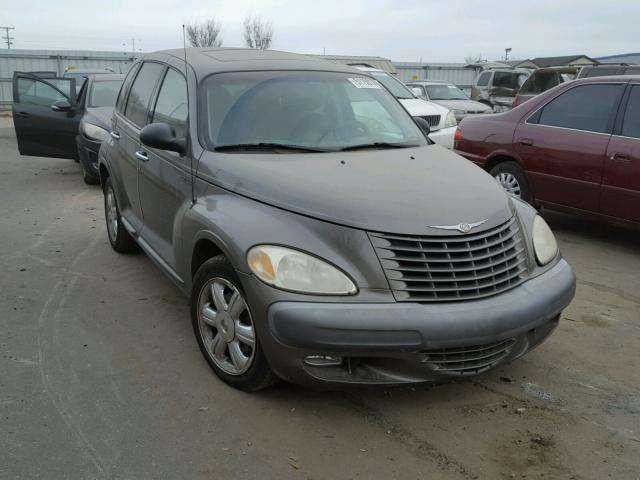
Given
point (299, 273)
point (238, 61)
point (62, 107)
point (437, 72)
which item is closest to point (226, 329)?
point (299, 273)

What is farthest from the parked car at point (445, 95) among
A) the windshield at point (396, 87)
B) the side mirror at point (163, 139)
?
the side mirror at point (163, 139)

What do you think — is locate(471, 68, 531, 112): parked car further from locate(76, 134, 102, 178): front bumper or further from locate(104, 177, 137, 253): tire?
locate(104, 177, 137, 253): tire

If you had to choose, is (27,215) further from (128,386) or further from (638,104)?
(638,104)

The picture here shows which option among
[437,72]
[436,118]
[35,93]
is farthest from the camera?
[437,72]

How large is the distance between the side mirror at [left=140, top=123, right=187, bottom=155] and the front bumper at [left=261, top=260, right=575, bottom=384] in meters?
1.47

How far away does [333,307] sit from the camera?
2881 millimetres

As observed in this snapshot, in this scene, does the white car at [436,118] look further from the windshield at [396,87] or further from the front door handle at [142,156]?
the front door handle at [142,156]

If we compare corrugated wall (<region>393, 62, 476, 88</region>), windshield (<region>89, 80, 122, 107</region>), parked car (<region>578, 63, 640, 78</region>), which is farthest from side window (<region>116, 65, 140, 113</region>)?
corrugated wall (<region>393, 62, 476, 88</region>)

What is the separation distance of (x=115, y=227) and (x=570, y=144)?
14.5 feet

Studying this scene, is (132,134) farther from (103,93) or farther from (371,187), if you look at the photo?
(103,93)

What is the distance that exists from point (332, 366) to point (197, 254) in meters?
1.13

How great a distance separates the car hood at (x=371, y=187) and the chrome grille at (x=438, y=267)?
0.05m

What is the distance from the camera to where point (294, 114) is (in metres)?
4.10

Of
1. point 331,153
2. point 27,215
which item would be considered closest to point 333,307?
point 331,153
